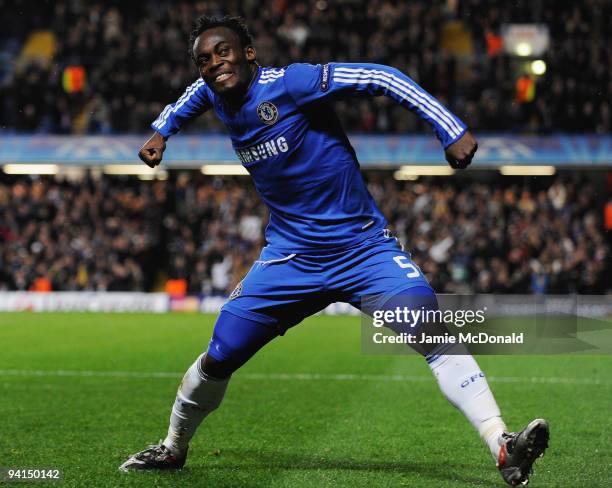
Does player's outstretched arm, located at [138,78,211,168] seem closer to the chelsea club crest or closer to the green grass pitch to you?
the chelsea club crest

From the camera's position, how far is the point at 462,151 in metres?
4.73

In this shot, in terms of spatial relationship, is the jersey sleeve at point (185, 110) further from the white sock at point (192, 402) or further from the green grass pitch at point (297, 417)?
the green grass pitch at point (297, 417)

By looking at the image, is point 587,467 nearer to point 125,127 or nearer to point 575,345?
point 575,345

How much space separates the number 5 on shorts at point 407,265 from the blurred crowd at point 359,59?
66.4 ft

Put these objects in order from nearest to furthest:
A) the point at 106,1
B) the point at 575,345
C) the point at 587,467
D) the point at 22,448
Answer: the point at 587,467
the point at 22,448
the point at 575,345
the point at 106,1

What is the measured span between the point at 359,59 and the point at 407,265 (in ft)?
71.9

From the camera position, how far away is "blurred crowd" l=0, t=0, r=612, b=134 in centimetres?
2547

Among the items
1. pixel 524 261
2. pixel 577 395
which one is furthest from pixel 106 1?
pixel 577 395

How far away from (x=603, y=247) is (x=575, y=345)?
8300 millimetres

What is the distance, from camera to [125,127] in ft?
88.9

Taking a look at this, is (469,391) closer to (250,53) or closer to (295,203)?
(295,203)

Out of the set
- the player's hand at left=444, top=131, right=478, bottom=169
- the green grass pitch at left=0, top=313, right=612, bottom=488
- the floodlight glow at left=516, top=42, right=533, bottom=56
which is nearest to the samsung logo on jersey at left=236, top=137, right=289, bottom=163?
the player's hand at left=444, top=131, right=478, bottom=169

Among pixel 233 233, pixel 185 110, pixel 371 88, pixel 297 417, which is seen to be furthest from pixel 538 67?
pixel 371 88

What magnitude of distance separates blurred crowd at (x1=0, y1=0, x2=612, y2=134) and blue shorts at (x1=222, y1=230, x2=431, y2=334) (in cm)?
2021
